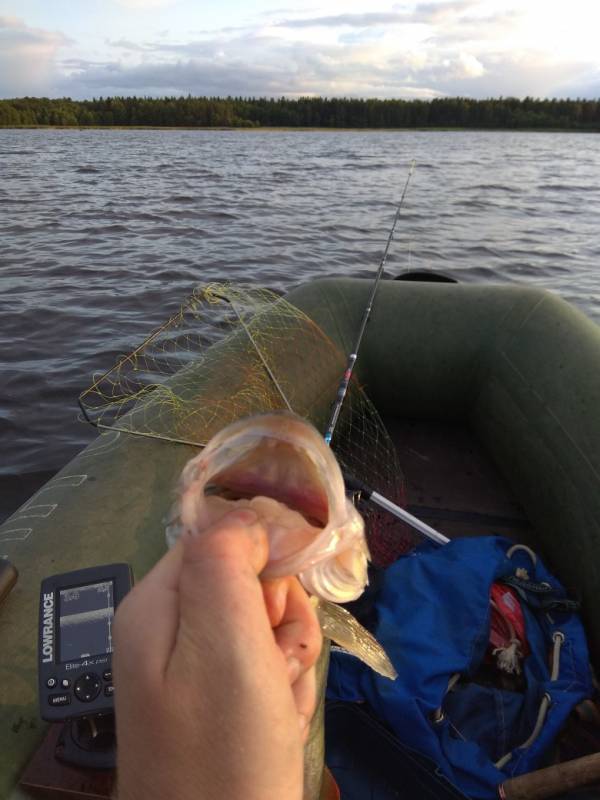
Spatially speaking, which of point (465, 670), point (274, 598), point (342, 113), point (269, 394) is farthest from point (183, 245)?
point (342, 113)

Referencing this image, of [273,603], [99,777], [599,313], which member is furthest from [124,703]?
[599,313]

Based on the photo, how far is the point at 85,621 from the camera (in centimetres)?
151

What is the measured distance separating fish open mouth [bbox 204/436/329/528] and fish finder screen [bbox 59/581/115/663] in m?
0.58

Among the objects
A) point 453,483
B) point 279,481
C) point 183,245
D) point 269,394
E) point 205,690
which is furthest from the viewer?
point 183,245

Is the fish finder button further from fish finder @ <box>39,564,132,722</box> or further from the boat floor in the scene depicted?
the boat floor

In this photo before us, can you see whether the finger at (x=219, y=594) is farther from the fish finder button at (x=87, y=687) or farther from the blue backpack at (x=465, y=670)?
the blue backpack at (x=465, y=670)

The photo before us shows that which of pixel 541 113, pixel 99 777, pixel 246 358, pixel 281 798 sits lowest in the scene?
pixel 99 777

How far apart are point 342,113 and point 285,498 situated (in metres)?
85.7

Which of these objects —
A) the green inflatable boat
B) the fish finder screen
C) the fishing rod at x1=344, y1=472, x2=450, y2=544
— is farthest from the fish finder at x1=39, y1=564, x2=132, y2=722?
the fishing rod at x1=344, y1=472, x2=450, y2=544

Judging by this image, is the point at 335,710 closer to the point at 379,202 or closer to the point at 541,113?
the point at 379,202

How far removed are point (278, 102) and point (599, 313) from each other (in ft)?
274

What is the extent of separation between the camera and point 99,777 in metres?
1.40

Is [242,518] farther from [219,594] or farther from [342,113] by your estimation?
[342,113]

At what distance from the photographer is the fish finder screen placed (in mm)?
1477
